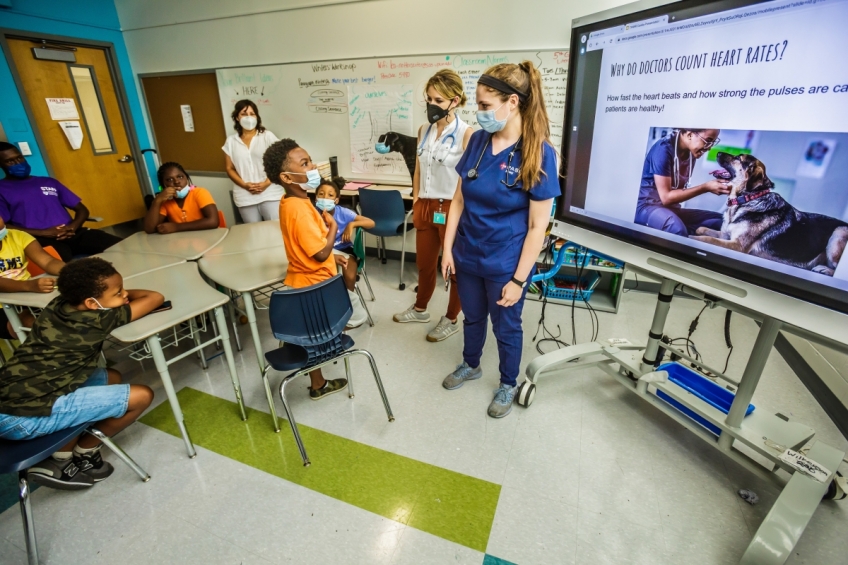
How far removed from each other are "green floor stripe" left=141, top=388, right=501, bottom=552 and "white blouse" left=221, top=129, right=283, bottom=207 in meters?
2.06

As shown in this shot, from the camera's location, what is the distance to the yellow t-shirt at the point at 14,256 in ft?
6.40

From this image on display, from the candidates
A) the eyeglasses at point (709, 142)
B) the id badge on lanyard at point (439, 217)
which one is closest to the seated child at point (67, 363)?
the id badge on lanyard at point (439, 217)

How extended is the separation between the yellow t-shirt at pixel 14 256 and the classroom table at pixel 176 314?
58 cm

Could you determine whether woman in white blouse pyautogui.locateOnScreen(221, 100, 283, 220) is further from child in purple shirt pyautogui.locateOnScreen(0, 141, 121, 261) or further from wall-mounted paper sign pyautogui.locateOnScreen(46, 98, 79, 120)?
wall-mounted paper sign pyautogui.locateOnScreen(46, 98, 79, 120)

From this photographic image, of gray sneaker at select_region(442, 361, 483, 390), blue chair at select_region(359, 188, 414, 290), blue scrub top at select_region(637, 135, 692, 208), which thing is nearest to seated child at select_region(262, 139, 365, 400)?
gray sneaker at select_region(442, 361, 483, 390)

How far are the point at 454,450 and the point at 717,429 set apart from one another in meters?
1.12

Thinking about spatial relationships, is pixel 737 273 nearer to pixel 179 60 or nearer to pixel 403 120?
pixel 403 120

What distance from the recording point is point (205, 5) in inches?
165


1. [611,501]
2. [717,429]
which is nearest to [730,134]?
[717,429]

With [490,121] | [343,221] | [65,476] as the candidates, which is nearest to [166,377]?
[65,476]

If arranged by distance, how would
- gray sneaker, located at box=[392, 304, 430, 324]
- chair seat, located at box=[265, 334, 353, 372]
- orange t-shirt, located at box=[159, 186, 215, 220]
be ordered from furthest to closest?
gray sneaker, located at box=[392, 304, 430, 324] → orange t-shirt, located at box=[159, 186, 215, 220] → chair seat, located at box=[265, 334, 353, 372]

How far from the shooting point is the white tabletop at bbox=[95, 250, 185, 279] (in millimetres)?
2078

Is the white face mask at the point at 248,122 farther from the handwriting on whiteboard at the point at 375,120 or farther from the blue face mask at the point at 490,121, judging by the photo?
the blue face mask at the point at 490,121

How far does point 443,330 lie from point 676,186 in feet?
5.52
